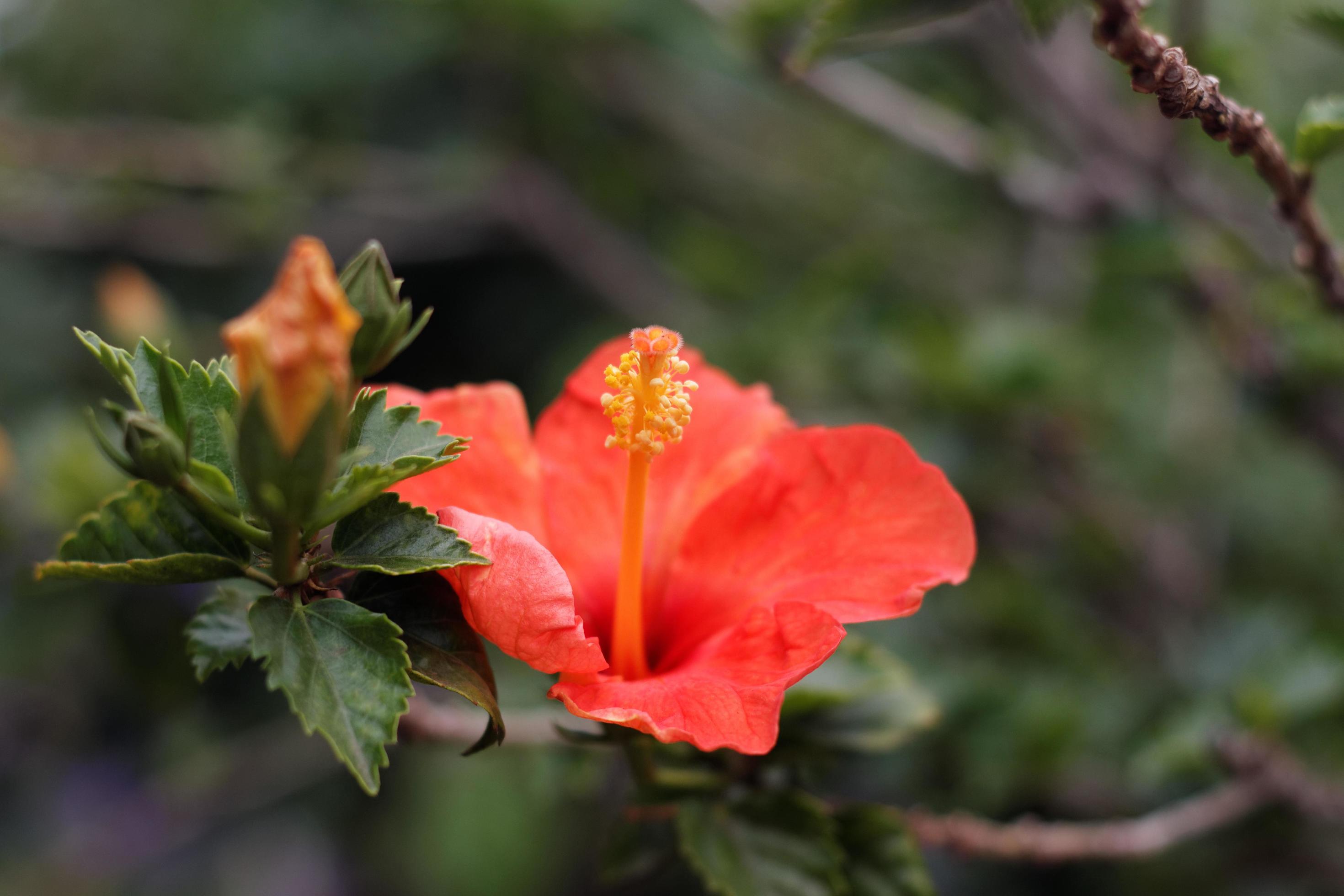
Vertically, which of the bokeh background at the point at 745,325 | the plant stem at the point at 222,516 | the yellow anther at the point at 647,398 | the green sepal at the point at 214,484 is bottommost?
the bokeh background at the point at 745,325

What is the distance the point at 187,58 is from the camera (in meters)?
3.45

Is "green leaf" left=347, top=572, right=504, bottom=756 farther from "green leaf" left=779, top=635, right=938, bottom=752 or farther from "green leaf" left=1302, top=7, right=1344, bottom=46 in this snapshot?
"green leaf" left=1302, top=7, right=1344, bottom=46

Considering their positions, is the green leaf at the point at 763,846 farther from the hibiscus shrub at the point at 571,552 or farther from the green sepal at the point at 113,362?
the green sepal at the point at 113,362

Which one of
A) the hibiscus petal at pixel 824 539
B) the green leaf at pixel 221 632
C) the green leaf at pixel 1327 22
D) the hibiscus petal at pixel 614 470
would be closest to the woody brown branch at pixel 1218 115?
the green leaf at pixel 1327 22

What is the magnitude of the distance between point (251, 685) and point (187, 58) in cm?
216

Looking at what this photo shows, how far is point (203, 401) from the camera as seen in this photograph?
94 cm

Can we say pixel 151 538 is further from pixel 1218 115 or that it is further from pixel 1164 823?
pixel 1164 823

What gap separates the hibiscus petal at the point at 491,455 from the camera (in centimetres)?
107

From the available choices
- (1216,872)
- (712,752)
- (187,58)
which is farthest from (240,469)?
(187,58)

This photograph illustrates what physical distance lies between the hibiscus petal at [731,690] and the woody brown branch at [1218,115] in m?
0.58

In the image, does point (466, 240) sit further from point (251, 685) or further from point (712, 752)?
point (712, 752)

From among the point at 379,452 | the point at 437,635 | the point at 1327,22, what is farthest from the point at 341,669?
the point at 1327,22

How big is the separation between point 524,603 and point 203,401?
1.21ft

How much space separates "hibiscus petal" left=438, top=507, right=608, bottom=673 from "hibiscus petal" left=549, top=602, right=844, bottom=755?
4 cm
